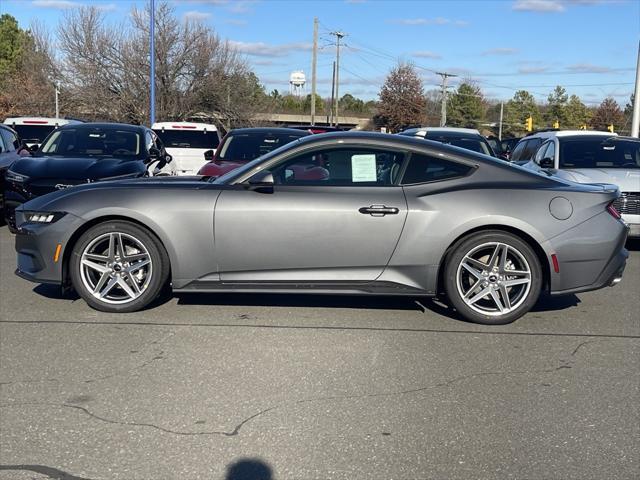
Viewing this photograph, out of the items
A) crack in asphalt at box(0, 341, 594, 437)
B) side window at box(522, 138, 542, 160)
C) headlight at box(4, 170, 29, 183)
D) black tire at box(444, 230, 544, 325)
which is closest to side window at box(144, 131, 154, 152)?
headlight at box(4, 170, 29, 183)

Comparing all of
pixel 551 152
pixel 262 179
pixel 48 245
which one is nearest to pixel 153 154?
pixel 48 245

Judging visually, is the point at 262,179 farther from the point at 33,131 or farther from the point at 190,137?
the point at 33,131

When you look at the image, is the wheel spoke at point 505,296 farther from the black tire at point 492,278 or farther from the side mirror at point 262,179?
the side mirror at point 262,179

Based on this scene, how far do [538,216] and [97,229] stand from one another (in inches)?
144

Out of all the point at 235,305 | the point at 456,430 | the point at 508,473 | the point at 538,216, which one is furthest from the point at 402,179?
the point at 508,473

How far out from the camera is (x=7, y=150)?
11.6m

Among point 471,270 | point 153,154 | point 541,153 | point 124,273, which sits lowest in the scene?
point 124,273

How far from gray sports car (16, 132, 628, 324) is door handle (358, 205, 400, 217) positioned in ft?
0.04

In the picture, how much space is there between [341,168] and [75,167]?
5027mm

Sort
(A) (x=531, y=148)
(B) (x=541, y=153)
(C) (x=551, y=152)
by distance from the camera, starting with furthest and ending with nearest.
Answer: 1. (A) (x=531, y=148)
2. (B) (x=541, y=153)
3. (C) (x=551, y=152)

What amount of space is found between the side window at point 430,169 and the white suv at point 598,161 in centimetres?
431

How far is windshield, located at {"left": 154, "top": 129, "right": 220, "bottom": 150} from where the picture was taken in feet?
51.6

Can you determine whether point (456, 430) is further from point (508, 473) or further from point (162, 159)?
point (162, 159)

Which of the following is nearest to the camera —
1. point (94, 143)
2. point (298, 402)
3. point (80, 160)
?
point (298, 402)
